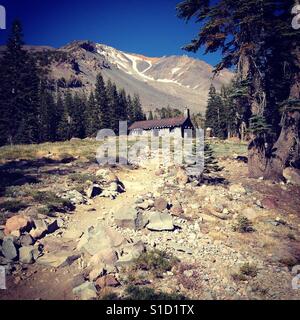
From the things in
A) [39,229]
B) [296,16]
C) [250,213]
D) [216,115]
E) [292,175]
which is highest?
[296,16]

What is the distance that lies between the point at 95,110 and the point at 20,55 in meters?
20.9

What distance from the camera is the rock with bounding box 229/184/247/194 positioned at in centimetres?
1666

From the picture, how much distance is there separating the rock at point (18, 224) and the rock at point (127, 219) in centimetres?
362

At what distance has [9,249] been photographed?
924 cm

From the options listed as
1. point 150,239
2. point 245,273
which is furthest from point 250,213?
point 150,239

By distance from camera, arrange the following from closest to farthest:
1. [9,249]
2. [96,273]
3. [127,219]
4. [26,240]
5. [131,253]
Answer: [96,273], [9,249], [131,253], [26,240], [127,219]

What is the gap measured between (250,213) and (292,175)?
7182 mm

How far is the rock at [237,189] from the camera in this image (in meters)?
16.7

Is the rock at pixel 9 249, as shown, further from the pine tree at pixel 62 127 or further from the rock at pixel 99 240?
the pine tree at pixel 62 127

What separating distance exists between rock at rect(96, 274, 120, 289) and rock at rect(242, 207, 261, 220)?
322 inches

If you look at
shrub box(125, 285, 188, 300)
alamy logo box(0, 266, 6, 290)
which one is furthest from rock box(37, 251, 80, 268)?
shrub box(125, 285, 188, 300)

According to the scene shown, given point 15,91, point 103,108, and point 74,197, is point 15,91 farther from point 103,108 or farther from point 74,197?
point 74,197
